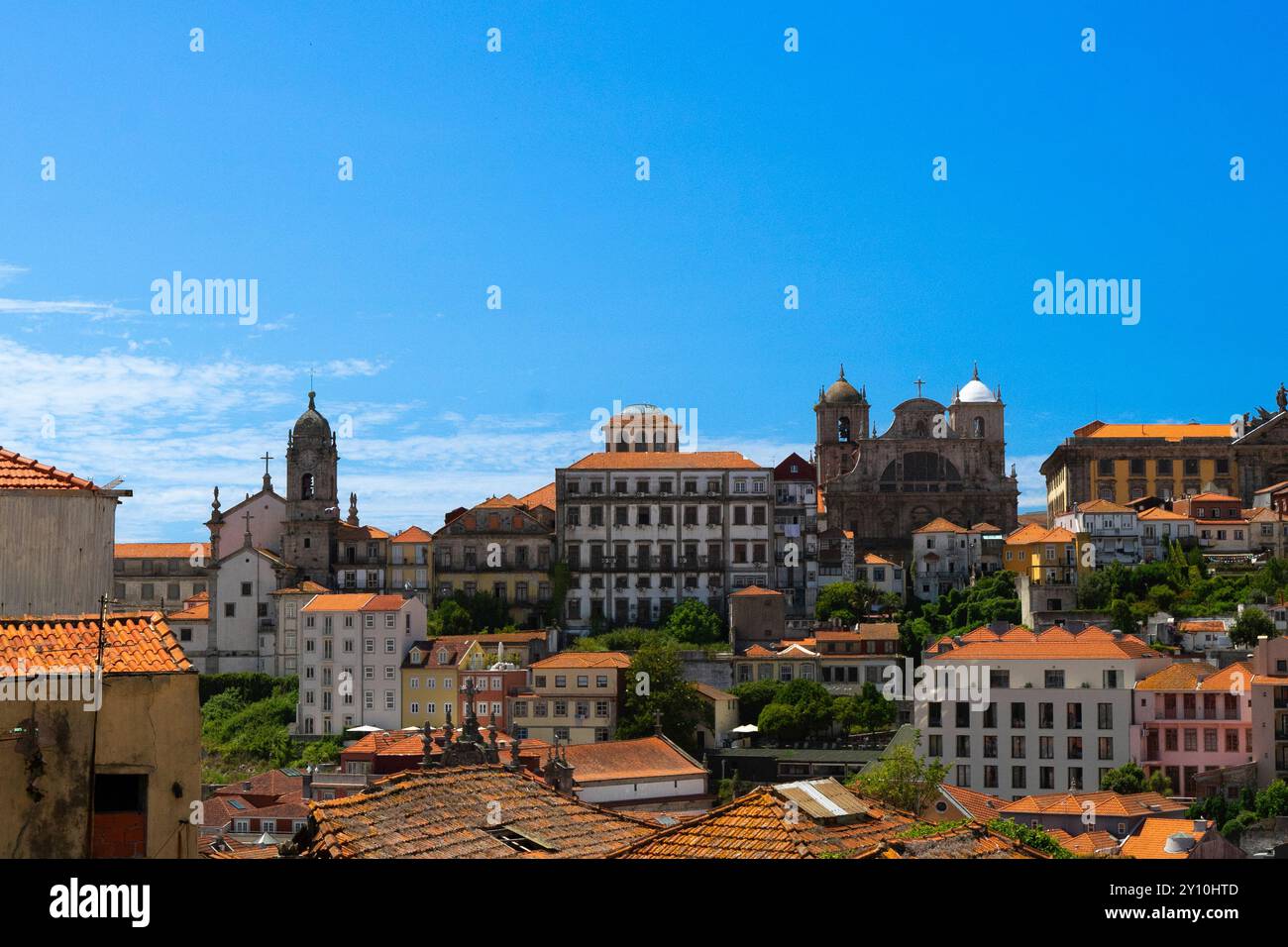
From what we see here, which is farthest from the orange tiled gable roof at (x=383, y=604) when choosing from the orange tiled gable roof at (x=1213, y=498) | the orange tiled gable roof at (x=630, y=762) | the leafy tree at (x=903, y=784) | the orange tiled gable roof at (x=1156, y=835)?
the orange tiled gable roof at (x=1213, y=498)

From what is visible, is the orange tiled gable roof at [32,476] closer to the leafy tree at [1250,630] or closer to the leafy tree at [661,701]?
the leafy tree at [661,701]

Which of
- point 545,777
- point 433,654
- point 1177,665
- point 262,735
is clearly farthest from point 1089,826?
point 262,735

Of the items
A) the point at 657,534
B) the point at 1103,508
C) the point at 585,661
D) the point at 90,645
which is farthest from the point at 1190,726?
the point at 90,645

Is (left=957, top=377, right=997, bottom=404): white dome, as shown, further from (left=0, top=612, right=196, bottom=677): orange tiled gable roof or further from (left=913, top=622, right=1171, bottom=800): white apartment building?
(left=0, top=612, right=196, bottom=677): orange tiled gable roof

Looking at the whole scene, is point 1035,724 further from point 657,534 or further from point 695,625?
point 657,534

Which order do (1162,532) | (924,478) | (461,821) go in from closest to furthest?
(461,821) < (1162,532) < (924,478)
